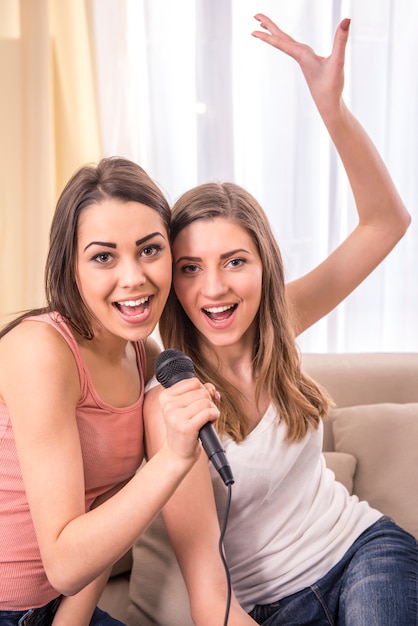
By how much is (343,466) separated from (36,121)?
1510mm

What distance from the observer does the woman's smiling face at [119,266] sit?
3.94ft

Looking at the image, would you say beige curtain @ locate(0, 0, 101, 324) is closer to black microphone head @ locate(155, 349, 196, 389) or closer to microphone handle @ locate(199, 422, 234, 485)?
black microphone head @ locate(155, 349, 196, 389)

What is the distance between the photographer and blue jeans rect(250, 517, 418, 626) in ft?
4.42

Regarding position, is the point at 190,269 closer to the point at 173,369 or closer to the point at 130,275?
the point at 130,275

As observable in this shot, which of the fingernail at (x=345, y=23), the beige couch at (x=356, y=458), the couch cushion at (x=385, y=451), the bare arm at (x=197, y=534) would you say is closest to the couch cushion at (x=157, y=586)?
the beige couch at (x=356, y=458)

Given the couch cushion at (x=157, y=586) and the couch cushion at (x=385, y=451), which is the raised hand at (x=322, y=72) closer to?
the couch cushion at (x=385, y=451)

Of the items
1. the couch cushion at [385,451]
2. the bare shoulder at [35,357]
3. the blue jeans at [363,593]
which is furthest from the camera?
the couch cushion at [385,451]

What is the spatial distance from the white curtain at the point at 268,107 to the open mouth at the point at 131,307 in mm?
1510

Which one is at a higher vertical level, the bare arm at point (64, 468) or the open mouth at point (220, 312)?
the open mouth at point (220, 312)

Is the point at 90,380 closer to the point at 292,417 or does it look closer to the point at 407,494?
the point at 292,417

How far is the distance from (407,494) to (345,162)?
0.86 m

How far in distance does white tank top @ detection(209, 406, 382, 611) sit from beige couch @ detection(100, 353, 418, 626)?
11.5 inches

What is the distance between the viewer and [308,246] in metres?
2.79

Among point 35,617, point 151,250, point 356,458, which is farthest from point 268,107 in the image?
point 35,617
